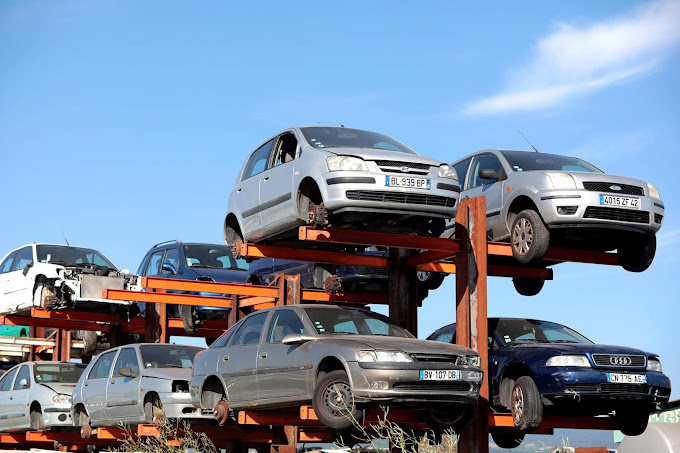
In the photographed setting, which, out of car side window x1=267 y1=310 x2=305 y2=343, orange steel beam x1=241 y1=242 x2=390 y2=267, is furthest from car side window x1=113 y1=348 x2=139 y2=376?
car side window x1=267 y1=310 x2=305 y2=343

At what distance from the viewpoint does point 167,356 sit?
50.3ft

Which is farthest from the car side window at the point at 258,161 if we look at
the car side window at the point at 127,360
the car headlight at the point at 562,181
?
the car headlight at the point at 562,181

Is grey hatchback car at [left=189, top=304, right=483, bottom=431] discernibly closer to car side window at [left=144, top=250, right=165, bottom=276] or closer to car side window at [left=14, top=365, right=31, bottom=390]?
car side window at [left=14, top=365, right=31, bottom=390]

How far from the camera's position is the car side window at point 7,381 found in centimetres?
1919

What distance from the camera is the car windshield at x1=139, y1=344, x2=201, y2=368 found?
15.0m

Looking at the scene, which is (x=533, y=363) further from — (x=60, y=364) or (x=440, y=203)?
(x=60, y=364)

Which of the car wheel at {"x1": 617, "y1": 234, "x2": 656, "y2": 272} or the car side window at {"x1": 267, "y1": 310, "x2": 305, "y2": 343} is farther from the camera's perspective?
the car wheel at {"x1": 617, "y1": 234, "x2": 656, "y2": 272}

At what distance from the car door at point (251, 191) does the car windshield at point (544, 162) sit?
352 cm

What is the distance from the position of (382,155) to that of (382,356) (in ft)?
10.2

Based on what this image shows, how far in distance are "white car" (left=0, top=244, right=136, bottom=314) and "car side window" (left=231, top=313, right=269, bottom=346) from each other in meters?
8.16

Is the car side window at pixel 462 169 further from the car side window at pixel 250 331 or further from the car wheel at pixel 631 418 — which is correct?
the car side window at pixel 250 331

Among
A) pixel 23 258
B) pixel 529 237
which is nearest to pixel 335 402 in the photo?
pixel 529 237

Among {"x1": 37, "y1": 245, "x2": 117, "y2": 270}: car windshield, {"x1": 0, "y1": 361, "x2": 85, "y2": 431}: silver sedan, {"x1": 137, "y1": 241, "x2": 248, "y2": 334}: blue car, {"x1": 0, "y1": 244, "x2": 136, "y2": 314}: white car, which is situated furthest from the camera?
{"x1": 37, "y1": 245, "x2": 117, "y2": 270}: car windshield

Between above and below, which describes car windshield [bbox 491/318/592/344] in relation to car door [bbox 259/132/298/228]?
below
